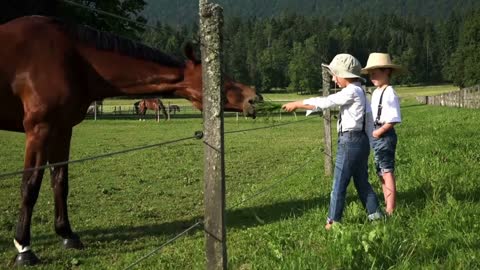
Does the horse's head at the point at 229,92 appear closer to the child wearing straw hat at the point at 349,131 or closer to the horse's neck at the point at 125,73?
the horse's neck at the point at 125,73

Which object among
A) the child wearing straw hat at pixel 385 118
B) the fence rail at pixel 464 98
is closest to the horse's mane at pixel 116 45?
the child wearing straw hat at pixel 385 118

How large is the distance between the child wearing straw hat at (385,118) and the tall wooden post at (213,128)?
2.65 meters

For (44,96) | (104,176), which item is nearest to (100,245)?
(44,96)

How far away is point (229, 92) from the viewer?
16.1 ft

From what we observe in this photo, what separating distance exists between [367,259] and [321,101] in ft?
4.93

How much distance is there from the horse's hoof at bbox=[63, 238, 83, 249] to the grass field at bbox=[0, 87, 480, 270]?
10 centimetres

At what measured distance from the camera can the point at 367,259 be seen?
3.76 m

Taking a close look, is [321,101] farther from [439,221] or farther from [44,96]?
[44,96]

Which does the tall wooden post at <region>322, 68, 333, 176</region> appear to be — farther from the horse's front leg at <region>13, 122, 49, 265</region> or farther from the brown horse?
the horse's front leg at <region>13, 122, 49, 265</region>

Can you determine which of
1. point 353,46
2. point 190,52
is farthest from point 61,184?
point 353,46

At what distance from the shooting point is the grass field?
3.94 m

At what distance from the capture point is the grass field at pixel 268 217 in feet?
12.9

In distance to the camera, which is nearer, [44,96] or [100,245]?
[44,96]

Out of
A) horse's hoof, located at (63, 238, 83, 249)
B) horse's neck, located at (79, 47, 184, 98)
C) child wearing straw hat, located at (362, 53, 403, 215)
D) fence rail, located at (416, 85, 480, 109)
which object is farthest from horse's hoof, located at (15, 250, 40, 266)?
fence rail, located at (416, 85, 480, 109)
